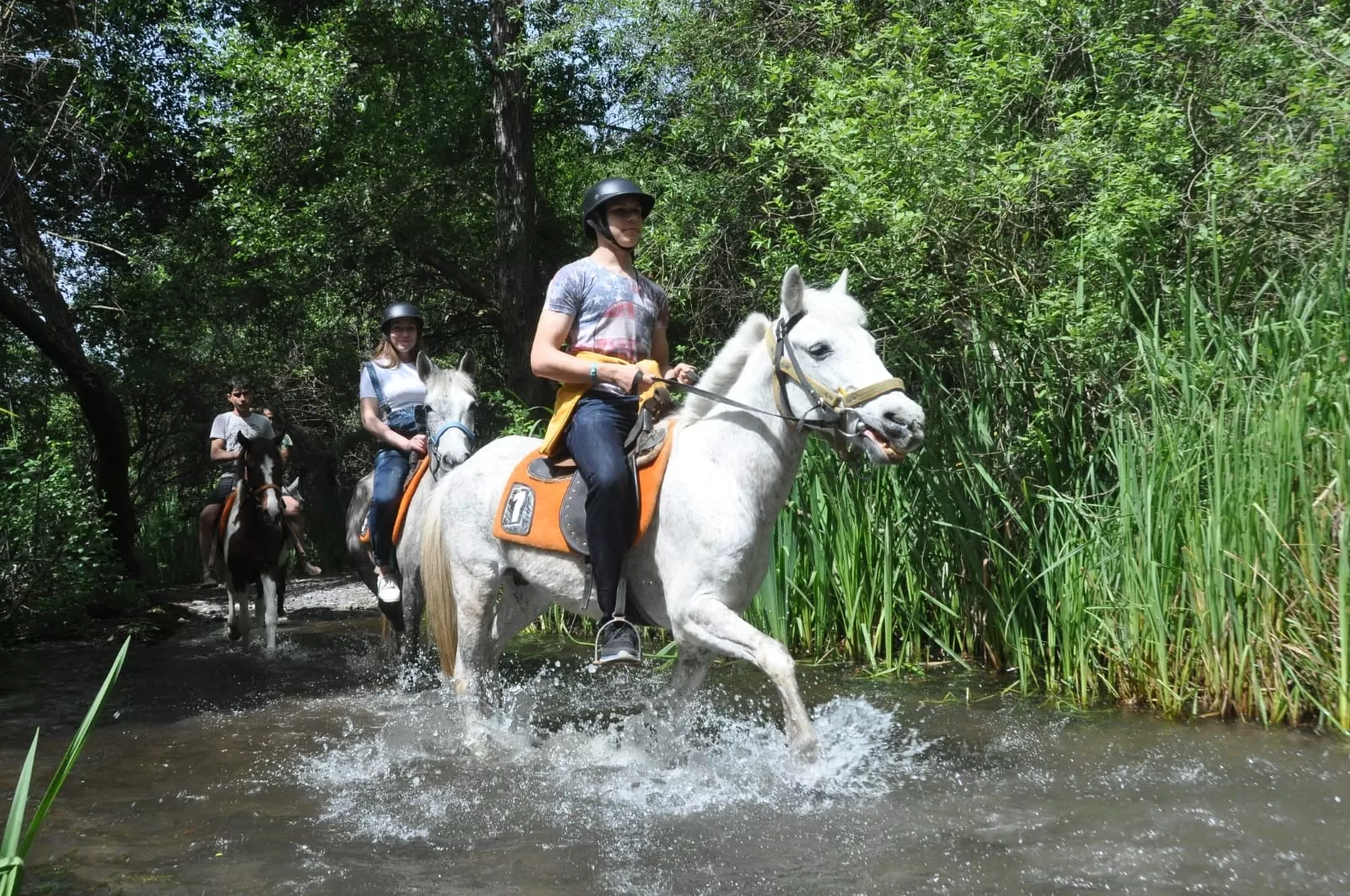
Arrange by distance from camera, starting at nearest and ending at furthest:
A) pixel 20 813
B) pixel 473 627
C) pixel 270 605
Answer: pixel 20 813 < pixel 473 627 < pixel 270 605

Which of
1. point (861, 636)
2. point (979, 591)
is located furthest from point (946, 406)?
point (861, 636)

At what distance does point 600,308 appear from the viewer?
5215mm

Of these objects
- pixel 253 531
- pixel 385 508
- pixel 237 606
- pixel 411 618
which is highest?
pixel 385 508

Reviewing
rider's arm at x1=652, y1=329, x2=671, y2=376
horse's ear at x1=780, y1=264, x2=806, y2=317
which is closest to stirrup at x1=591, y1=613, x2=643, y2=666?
rider's arm at x1=652, y1=329, x2=671, y2=376

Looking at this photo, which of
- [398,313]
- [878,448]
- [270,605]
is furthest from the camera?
[270,605]

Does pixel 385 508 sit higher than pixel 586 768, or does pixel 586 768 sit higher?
pixel 385 508

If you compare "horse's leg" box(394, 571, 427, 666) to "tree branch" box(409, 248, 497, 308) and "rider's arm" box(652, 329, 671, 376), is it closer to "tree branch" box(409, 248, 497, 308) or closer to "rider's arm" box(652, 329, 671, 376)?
"rider's arm" box(652, 329, 671, 376)

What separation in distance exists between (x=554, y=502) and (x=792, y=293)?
4.95 feet

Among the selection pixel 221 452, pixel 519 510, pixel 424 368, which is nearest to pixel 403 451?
pixel 424 368

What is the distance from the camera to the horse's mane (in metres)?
4.92

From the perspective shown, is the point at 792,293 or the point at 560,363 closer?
the point at 792,293

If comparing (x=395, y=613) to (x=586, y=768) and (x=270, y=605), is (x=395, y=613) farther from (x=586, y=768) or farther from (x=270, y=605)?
(x=586, y=768)

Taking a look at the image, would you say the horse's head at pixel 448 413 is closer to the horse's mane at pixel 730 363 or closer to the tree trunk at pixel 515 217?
the horse's mane at pixel 730 363

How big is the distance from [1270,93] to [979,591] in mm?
3119
